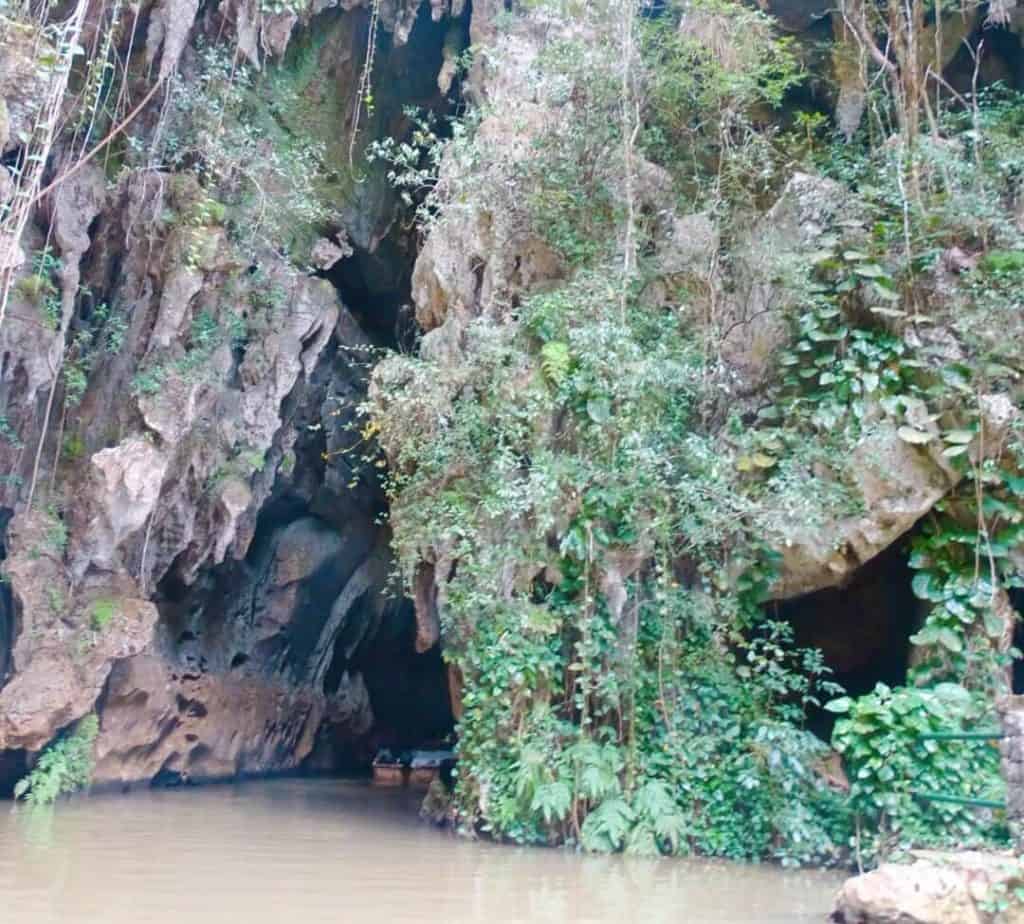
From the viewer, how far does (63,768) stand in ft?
35.9

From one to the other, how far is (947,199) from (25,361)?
344 inches

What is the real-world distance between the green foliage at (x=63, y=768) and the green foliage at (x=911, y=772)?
7.71 meters

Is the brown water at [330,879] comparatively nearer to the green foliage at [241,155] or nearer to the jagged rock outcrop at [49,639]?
the jagged rock outcrop at [49,639]

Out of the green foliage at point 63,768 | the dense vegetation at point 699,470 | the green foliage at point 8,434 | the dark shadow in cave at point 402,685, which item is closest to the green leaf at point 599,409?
the dense vegetation at point 699,470

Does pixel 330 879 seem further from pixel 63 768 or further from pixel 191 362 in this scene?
pixel 191 362

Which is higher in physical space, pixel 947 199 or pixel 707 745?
pixel 947 199

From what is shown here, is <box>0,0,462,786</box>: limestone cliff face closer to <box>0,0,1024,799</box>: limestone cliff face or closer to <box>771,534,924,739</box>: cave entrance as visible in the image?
<box>0,0,1024,799</box>: limestone cliff face

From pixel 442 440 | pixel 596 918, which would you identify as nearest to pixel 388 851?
pixel 596 918

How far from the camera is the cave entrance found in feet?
36.1

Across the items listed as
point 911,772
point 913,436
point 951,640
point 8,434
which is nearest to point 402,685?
point 8,434

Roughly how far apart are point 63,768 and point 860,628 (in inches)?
337

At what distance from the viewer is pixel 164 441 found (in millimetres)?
11164

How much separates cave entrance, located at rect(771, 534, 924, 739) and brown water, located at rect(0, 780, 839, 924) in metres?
3.84

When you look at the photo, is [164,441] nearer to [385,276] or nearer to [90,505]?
[90,505]
